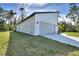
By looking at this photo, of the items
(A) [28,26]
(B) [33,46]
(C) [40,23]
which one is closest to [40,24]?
(C) [40,23]

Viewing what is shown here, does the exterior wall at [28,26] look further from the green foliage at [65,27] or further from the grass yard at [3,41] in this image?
the green foliage at [65,27]

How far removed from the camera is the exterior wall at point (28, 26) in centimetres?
259

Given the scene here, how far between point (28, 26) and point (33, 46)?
0.25 m

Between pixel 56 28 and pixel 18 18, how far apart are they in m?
0.46

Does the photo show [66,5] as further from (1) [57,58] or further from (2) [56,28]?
(1) [57,58]

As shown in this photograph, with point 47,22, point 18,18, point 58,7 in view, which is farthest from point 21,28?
point 58,7

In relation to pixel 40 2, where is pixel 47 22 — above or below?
below

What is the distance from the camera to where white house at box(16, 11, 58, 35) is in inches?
101

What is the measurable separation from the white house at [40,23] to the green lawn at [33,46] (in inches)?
3.2

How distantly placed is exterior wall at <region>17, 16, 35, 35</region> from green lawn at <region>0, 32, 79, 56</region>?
0.20ft

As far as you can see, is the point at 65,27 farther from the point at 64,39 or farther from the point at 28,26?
the point at 28,26

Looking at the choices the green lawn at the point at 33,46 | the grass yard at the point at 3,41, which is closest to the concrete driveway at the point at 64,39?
the green lawn at the point at 33,46

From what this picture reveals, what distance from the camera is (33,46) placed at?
2537mm

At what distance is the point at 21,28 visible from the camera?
2.62 metres
